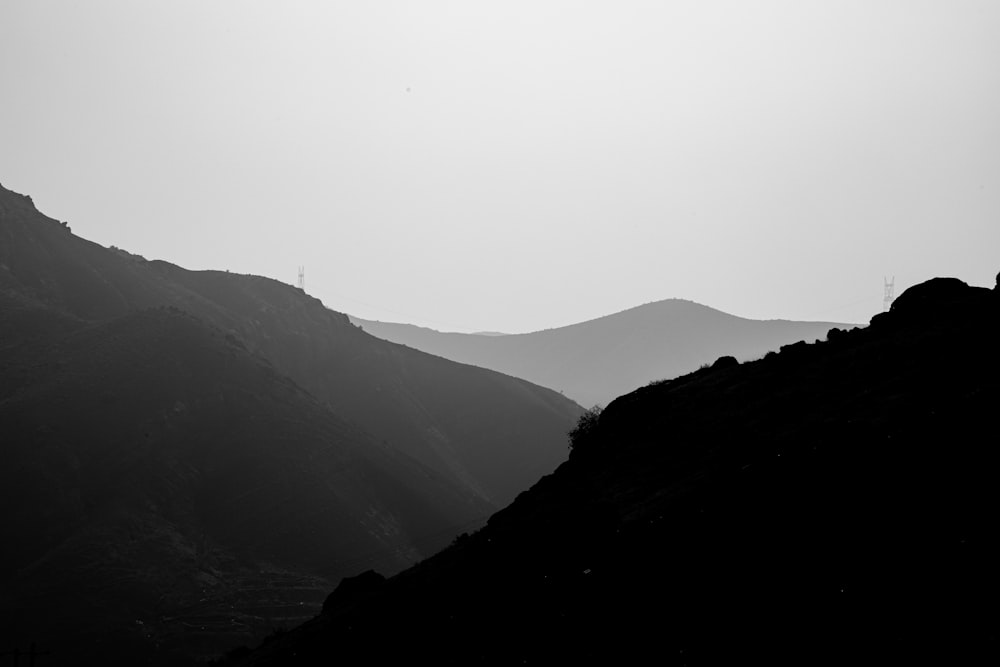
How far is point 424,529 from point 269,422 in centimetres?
3254

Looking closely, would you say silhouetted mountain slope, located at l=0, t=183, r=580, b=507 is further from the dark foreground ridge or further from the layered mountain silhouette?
the dark foreground ridge

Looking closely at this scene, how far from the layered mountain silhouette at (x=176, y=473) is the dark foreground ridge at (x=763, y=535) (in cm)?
6467

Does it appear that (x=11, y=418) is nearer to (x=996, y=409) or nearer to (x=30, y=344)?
(x=30, y=344)

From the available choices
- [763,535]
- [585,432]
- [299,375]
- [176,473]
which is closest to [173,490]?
[176,473]

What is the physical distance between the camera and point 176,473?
442 feet

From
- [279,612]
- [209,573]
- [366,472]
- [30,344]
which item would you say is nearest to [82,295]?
[30,344]

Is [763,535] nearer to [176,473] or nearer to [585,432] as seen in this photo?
[585,432]

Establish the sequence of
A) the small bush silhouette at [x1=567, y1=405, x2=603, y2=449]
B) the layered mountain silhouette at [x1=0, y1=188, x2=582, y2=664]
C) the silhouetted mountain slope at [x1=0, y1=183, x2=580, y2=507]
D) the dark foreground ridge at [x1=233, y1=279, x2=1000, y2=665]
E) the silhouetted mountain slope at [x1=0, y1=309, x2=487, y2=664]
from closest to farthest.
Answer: the dark foreground ridge at [x1=233, y1=279, x2=1000, y2=665] → the small bush silhouette at [x1=567, y1=405, x2=603, y2=449] → the layered mountain silhouette at [x1=0, y1=188, x2=582, y2=664] → the silhouetted mountain slope at [x1=0, y1=309, x2=487, y2=664] → the silhouetted mountain slope at [x1=0, y1=183, x2=580, y2=507]

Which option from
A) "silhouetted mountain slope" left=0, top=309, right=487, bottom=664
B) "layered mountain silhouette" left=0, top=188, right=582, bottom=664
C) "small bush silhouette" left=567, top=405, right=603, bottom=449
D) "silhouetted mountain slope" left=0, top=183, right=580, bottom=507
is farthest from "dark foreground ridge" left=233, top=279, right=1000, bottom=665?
"silhouetted mountain slope" left=0, top=183, right=580, bottom=507

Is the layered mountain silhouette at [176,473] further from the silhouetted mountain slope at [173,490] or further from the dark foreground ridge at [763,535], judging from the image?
the dark foreground ridge at [763,535]

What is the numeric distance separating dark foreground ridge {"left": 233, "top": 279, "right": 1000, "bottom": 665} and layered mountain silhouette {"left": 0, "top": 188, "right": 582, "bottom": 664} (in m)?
64.7

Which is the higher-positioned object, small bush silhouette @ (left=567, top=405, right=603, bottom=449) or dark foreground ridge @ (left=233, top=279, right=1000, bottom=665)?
small bush silhouette @ (left=567, top=405, right=603, bottom=449)

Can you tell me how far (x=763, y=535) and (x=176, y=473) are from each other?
404 ft

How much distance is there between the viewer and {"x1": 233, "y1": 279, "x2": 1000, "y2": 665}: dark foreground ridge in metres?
19.6
